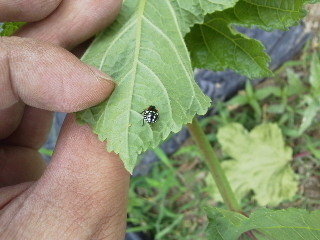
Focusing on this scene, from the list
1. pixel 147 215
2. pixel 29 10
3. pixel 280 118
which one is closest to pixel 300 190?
pixel 280 118

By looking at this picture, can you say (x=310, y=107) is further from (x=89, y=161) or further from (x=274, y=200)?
(x=89, y=161)

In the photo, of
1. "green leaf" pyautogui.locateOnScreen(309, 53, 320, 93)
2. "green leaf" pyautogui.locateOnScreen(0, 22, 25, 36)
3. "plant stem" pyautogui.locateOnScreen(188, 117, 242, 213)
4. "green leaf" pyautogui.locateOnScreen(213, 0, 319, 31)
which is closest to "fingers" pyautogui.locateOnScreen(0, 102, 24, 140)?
"green leaf" pyautogui.locateOnScreen(0, 22, 25, 36)

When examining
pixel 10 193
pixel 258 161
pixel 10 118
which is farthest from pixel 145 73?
pixel 258 161

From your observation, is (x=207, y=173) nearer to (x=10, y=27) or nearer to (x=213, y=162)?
(x=213, y=162)

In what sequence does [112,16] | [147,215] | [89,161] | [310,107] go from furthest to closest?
[147,215]
[310,107]
[112,16]
[89,161]

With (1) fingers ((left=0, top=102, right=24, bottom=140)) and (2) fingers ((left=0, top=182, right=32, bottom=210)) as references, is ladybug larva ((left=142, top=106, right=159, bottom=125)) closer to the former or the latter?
(2) fingers ((left=0, top=182, right=32, bottom=210))
